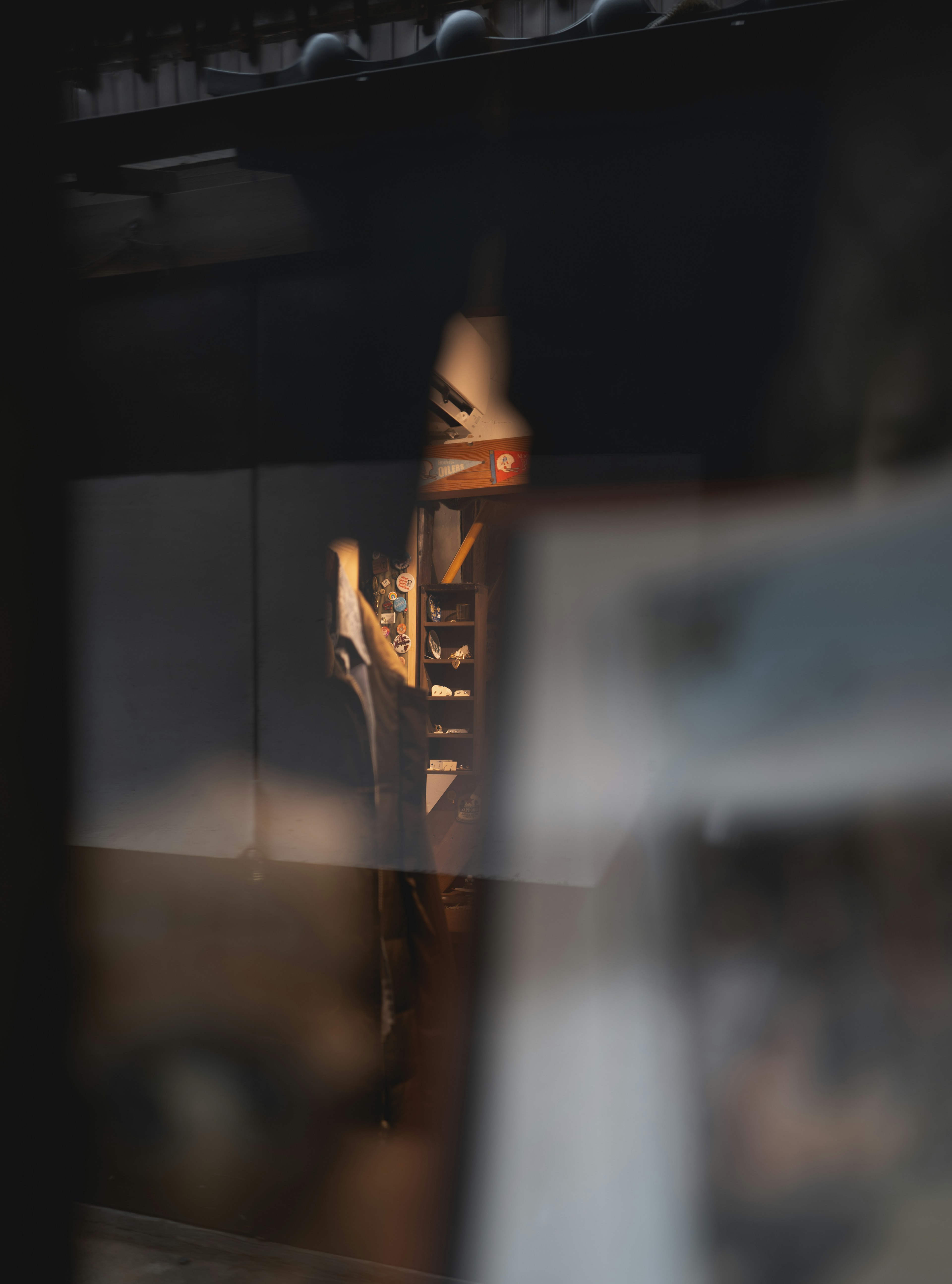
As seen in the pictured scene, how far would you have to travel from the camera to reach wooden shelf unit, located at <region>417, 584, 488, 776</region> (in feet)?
10.7

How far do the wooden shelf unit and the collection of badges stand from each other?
0.06m

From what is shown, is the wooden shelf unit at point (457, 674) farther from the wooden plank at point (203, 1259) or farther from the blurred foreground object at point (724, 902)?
the wooden plank at point (203, 1259)

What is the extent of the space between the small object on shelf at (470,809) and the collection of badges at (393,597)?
0.69m

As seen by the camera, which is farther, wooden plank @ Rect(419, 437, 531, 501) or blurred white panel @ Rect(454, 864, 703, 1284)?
wooden plank @ Rect(419, 437, 531, 501)

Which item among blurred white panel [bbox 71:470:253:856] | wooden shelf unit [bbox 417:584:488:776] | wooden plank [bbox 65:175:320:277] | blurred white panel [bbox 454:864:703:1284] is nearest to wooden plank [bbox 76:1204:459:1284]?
blurred white panel [bbox 454:864:703:1284]

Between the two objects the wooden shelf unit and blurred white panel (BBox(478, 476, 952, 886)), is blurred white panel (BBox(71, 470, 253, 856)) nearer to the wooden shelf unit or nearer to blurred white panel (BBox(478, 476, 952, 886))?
the wooden shelf unit

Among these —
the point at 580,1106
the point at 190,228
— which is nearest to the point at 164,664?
the point at 190,228

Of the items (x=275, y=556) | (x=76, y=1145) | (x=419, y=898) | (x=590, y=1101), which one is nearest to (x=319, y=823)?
(x=419, y=898)

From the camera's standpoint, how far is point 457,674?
3.34 metres

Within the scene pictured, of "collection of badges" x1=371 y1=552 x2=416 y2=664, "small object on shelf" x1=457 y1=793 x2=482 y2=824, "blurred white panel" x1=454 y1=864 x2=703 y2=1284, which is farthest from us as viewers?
"collection of badges" x1=371 y1=552 x2=416 y2=664

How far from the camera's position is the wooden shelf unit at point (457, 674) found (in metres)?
3.25

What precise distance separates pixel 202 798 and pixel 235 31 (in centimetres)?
332

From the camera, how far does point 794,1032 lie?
2.78 meters

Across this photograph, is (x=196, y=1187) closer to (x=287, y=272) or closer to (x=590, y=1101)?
(x=590, y=1101)
